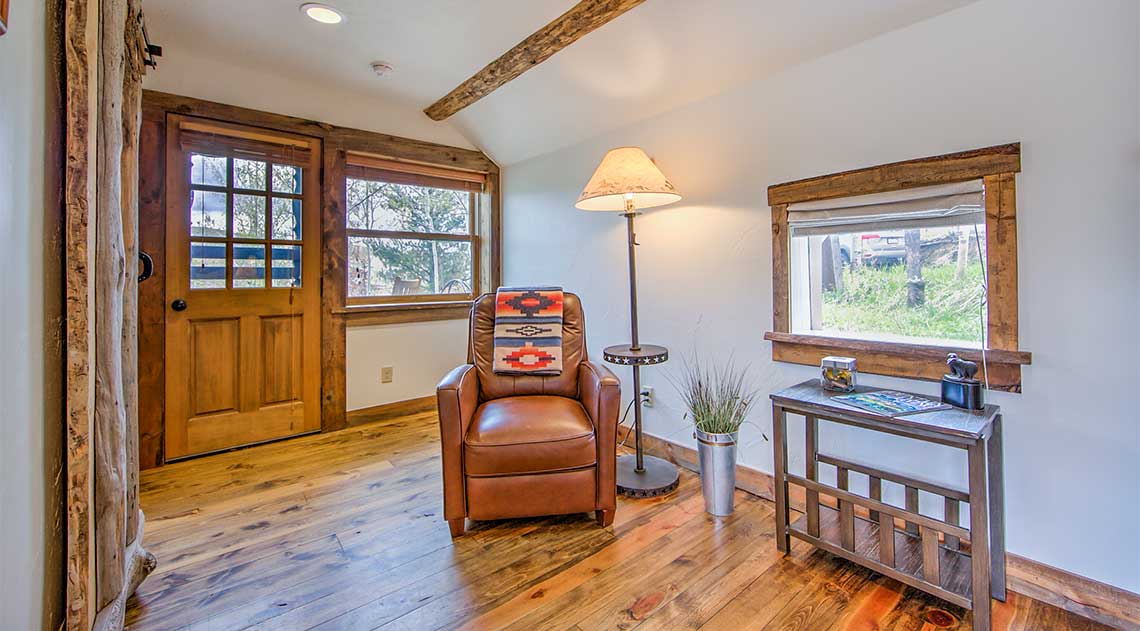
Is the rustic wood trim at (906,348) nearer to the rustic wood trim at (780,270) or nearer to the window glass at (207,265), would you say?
the rustic wood trim at (780,270)

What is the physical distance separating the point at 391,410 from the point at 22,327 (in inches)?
106

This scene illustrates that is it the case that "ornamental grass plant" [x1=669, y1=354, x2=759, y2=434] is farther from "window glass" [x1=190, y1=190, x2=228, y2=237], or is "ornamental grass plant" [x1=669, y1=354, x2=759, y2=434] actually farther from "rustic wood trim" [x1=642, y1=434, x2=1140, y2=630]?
"window glass" [x1=190, y1=190, x2=228, y2=237]

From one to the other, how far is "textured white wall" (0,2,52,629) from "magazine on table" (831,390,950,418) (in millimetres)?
2086

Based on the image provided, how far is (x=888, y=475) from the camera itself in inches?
66.4

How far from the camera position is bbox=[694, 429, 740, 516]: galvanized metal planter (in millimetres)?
2094

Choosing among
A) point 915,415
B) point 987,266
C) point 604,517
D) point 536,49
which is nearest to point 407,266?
point 536,49

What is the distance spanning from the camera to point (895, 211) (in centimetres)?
187

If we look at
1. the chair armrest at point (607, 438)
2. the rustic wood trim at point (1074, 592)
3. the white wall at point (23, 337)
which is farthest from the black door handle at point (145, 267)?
the rustic wood trim at point (1074, 592)

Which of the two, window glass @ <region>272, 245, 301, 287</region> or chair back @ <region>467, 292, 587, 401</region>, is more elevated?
window glass @ <region>272, 245, 301, 287</region>

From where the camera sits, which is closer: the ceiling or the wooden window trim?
the wooden window trim

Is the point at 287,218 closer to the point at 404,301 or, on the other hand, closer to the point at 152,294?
the point at 152,294

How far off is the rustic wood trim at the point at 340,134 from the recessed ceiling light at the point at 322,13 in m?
0.87

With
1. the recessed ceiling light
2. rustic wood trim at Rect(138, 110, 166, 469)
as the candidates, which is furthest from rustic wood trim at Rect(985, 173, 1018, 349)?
rustic wood trim at Rect(138, 110, 166, 469)

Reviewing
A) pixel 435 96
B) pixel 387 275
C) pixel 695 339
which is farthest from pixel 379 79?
pixel 695 339
